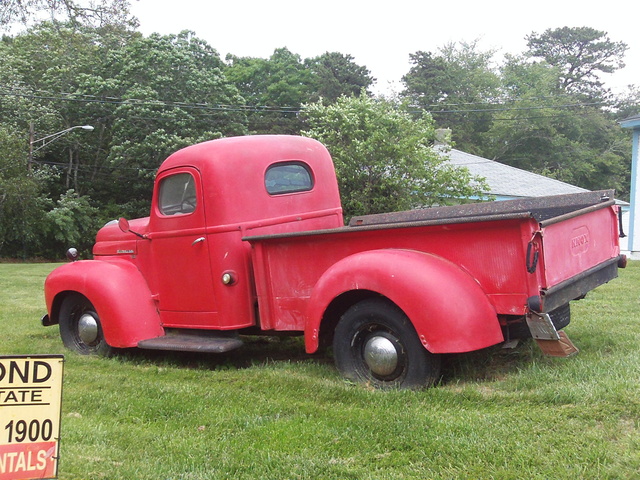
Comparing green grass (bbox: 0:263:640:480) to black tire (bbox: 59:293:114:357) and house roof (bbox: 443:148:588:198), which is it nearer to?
black tire (bbox: 59:293:114:357)

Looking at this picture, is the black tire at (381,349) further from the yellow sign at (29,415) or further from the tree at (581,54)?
the tree at (581,54)

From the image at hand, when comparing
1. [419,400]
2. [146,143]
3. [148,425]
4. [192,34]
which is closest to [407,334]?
[419,400]

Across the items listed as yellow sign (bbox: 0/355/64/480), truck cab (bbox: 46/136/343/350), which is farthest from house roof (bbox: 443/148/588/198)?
yellow sign (bbox: 0/355/64/480)

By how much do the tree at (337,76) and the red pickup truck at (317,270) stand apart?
122ft

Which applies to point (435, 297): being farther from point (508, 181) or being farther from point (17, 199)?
point (17, 199)

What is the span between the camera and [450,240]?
4.37m

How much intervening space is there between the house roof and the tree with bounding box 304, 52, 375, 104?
51.6 feet

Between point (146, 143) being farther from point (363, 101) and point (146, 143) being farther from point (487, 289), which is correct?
point (487, 289)

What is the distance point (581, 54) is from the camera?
56.6 metres

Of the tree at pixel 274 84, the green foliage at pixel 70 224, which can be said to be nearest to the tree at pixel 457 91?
the tree at pixel 274 84

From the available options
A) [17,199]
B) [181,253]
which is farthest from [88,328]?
[17,199]

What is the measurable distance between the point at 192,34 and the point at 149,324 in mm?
30772

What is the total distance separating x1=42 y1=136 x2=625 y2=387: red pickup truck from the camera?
4203 mm

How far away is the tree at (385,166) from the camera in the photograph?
19047 mm
